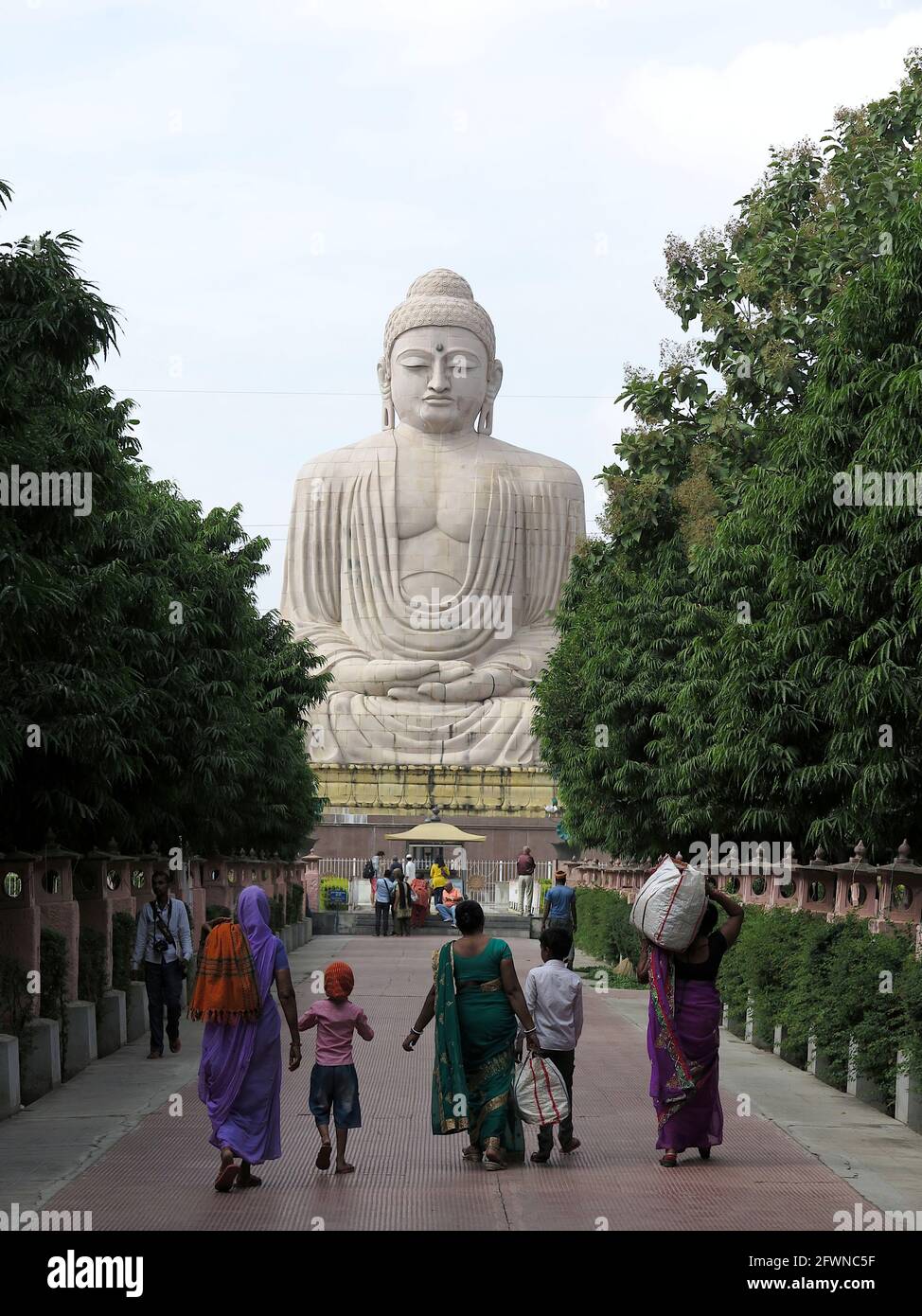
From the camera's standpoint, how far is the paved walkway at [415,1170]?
8336 millimetres

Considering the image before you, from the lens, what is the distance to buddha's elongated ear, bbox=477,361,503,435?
52.1 m

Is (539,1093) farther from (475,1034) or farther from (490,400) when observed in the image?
(490,400)

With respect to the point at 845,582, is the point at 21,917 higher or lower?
lower

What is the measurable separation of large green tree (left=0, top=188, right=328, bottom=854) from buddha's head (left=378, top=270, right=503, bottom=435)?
26.5 m

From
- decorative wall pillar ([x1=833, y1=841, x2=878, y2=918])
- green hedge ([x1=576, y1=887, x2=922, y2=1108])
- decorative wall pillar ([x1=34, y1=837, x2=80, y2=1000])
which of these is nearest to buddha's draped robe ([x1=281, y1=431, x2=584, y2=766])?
green hedge ([x1=576, y1=887, x2=922, y2=1108])

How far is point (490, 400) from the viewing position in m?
52.4

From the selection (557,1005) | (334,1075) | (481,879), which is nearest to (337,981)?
(334,1075)

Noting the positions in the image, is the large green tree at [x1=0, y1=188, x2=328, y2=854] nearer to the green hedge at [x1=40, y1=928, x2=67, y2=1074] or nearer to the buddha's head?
the green hedge at [x1=40, y1=928, x2=67, y2=1074]

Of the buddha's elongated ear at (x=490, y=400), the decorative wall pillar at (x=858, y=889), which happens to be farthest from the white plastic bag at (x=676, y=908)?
the buddha's elongated ear at (x=490, y=400)

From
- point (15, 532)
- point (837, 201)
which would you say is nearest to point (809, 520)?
point (15, 532)

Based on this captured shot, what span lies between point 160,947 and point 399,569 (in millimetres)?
35915

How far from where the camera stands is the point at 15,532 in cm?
1105
